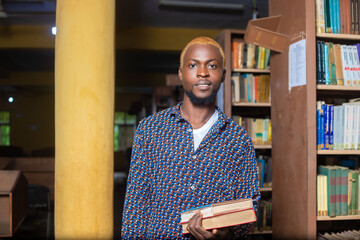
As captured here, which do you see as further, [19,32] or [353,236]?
[19,32]

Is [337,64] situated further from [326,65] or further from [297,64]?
[297,64]

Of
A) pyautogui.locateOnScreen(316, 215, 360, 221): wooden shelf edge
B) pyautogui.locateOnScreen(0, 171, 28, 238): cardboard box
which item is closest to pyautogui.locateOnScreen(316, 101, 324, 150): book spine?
pyautogui.locateOnScreen(316, 215, 360, 221): wooden shelf edge

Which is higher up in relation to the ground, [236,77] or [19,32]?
[19,32]

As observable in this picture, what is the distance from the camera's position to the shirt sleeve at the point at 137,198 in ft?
4.25

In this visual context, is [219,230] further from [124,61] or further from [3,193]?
[124,61]

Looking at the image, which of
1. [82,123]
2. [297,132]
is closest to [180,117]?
[297,132]

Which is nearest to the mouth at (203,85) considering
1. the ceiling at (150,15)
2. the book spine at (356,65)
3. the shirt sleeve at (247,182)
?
the shirt sleeve at (247,182)

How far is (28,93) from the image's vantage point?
12.5m

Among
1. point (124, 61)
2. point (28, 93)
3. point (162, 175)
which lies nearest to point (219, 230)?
point (162, 175)

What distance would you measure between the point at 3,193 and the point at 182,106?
6.25 ft

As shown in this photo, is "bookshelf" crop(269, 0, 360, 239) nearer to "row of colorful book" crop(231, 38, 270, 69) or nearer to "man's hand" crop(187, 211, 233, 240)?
"row of colorful book" crop(231, 38, 270, 69)

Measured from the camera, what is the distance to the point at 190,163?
4.21 ft

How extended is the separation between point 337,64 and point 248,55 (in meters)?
1.32

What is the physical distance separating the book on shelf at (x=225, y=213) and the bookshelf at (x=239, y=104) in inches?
86.0
